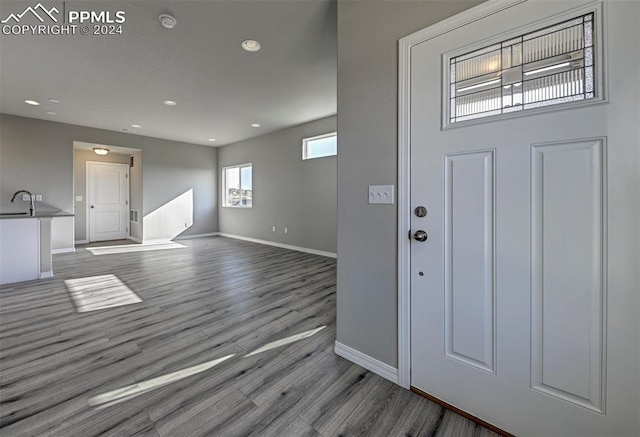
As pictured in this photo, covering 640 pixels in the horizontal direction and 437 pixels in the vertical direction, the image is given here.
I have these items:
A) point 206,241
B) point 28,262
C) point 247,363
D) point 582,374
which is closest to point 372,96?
point 582,374

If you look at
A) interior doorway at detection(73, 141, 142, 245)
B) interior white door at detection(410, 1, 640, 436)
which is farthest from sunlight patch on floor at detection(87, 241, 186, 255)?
interior white door at detection(410, 1, 640, 436)

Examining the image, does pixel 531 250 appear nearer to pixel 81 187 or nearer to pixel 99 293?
pixel 99 293

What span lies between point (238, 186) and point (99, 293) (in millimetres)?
4860

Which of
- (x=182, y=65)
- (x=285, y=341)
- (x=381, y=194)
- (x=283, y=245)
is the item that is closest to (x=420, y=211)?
(x=381, y=194)

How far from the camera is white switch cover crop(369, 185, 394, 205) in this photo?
5.35ft

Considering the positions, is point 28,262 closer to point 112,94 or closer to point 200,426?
point 112,94

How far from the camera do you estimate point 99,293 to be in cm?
314

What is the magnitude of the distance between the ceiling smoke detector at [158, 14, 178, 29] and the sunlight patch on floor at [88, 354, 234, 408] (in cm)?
291

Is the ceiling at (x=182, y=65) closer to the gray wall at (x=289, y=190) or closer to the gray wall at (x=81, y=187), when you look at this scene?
the gray wall at (x=289, y=190)

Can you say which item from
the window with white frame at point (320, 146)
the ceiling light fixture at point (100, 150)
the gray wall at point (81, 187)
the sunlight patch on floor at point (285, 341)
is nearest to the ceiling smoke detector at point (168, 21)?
the sunlight patch on floor at point (285, 341)

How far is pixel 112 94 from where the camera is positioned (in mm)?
4039

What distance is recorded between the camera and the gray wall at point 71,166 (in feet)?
16.3

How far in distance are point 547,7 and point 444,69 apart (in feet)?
1.44

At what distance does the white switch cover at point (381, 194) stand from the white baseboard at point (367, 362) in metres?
1.06
